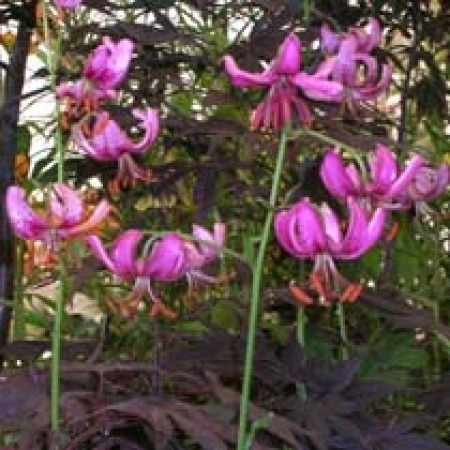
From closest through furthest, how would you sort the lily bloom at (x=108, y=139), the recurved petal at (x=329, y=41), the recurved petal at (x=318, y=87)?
the recurved petal at (x=318, y=87), the lily bloom at (x=108, y=139), the recurved petal at (x=329, y=41)

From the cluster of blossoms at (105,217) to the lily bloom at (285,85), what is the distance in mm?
100

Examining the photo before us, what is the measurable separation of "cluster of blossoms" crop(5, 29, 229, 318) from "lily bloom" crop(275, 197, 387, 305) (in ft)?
0.21

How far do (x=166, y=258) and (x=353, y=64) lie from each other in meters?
0.23

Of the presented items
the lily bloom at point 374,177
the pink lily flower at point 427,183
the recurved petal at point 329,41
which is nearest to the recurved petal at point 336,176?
the lily bloom at point 374,177

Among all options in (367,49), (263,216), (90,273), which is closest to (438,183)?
(367,49)

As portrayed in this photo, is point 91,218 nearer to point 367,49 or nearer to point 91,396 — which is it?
point 91,396

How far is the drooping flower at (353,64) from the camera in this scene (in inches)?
39.5

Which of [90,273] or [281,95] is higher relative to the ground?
[281,95]

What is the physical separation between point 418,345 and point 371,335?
3.5 inches

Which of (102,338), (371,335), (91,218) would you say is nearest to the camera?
(91,218)

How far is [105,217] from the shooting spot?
0.87m

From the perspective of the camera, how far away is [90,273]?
3.25 feet

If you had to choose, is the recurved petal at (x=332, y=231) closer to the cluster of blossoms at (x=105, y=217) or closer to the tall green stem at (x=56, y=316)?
the cluster of blossoms at (x=105, y=217)

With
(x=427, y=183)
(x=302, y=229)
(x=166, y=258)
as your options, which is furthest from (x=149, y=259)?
(x=427, y=183)
